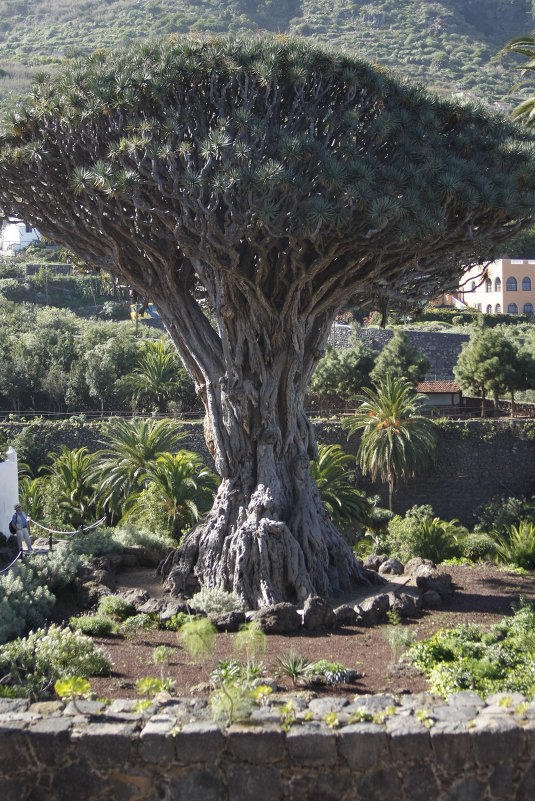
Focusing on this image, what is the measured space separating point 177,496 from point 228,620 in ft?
29.6

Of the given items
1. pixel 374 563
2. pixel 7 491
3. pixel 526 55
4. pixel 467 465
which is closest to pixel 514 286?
pixel 467 465

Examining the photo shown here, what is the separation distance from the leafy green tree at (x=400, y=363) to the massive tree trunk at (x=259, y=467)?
70.7ft

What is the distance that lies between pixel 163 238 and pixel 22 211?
240cm

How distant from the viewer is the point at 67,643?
887cm

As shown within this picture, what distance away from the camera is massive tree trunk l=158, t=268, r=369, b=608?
12.4m

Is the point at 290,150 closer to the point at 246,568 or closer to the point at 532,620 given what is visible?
the point at 246,568

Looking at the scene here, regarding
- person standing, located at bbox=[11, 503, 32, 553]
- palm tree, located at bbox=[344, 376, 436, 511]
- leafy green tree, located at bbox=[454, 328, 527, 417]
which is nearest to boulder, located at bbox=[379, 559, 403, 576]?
person standing, located at bbox=[11, 503, 32, 553]

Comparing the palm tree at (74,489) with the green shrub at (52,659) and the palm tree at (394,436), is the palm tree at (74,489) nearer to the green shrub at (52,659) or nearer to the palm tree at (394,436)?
the palm tree at (394,436)

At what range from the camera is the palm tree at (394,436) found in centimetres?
2731

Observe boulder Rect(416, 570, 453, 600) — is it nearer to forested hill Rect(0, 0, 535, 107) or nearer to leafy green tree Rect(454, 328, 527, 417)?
leafy green tree Rect(454, 328, 527, 417)

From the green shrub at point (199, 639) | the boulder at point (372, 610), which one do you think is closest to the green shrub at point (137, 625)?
the green shrub at point (199, 639)

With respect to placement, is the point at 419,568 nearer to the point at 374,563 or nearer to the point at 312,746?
the point at 374,563

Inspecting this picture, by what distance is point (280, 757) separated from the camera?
6.77 metres

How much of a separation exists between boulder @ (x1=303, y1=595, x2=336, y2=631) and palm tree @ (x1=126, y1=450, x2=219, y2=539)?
7901mm
